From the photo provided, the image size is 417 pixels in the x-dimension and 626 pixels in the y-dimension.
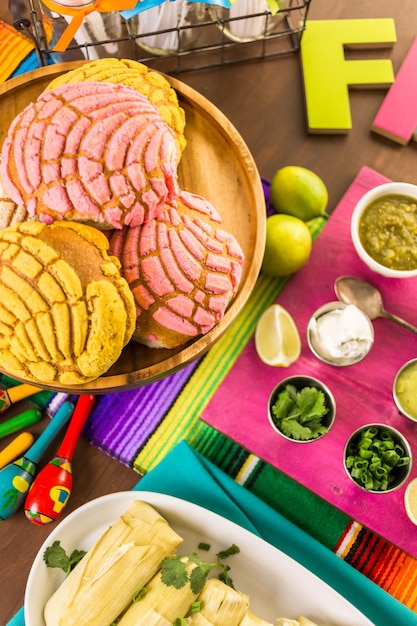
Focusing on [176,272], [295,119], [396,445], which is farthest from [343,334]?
[295,119]

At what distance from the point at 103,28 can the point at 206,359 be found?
80 centimetres

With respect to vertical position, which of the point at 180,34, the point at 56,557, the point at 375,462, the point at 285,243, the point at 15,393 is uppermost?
the point at 180,34

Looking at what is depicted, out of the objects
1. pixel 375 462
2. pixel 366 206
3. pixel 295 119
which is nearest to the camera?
pixel 375 462

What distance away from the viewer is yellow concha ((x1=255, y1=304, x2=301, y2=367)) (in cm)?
140

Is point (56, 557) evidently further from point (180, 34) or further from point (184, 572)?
point (180, 34)

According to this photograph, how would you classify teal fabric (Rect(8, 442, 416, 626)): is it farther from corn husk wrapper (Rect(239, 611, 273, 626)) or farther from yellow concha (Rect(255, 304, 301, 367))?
yellow concha (Rect(255, 304, 301, 367))

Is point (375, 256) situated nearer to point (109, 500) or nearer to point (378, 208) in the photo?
point (378, 208)

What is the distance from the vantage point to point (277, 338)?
4.62 feet

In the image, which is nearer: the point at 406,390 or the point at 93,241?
the point at 93,241

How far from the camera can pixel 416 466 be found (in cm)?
138

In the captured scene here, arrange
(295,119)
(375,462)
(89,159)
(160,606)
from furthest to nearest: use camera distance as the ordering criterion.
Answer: (295,119), (375,462), (160,606), (89,159)

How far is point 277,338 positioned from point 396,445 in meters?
0.35

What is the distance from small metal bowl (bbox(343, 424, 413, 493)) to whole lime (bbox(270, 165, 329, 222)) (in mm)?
512

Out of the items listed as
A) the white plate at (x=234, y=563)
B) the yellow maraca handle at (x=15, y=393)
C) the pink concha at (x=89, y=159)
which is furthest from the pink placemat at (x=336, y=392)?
the pink concha at (x=89, y=159)
